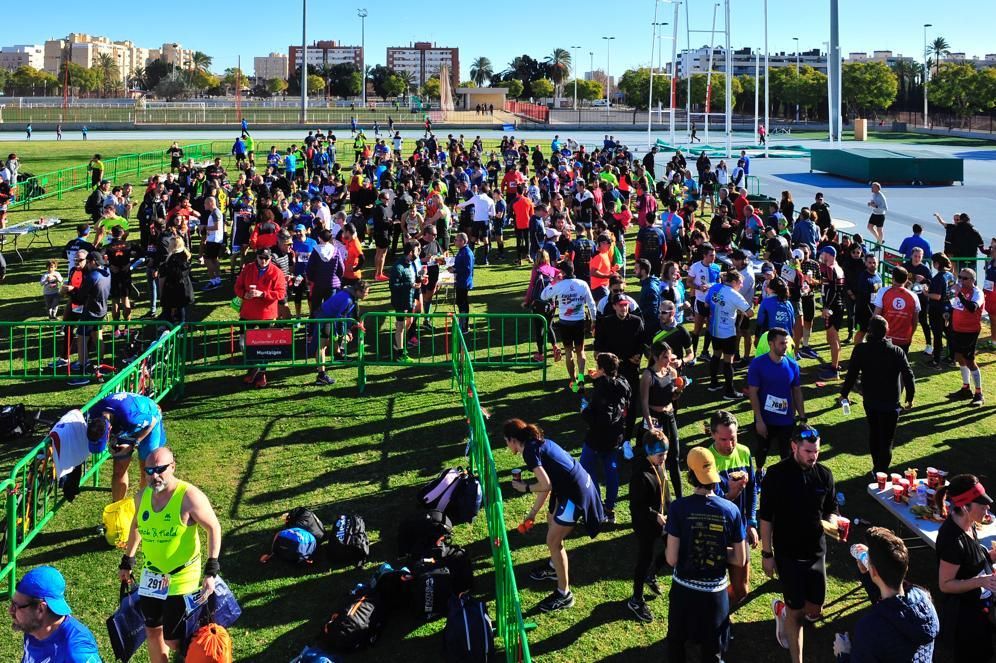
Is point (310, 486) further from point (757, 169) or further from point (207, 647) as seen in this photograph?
point (757, 169)

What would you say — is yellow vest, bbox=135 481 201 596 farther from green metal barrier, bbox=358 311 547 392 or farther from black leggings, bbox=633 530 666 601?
green metal barrier, bbox=358 311 547 392

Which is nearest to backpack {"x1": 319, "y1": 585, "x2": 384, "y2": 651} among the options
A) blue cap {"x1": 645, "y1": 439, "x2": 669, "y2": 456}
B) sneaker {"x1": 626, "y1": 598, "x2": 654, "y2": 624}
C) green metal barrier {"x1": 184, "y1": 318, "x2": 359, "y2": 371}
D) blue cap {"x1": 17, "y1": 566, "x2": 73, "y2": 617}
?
sneaker {"x1": 626, "y1": 598, "x2": 654, "y2": 624}

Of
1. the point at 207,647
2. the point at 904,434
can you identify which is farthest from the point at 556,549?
the point at 904,434

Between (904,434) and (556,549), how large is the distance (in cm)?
606

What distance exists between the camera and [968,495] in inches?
227

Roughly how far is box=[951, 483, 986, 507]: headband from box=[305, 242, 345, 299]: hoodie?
409 inches

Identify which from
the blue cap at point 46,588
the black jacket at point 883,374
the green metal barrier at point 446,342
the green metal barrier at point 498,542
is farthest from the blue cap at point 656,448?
the green metal barrier at point 446,342

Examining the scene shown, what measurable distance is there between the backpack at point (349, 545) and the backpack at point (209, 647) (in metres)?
2.18

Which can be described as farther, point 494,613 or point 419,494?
point 419,494

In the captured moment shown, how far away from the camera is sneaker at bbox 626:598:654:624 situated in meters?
7.11

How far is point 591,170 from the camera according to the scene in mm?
32969

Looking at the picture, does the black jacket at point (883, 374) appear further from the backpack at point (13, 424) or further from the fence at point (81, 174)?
the fence at point (81, 174)

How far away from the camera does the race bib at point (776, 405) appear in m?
8.54

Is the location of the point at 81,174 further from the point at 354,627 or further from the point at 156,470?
the point at 354,627
